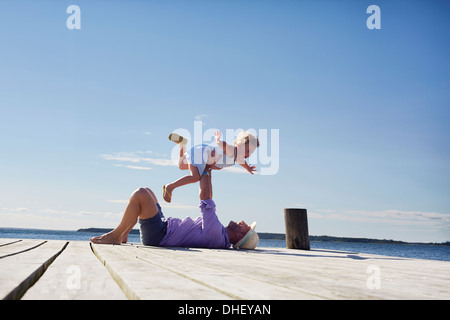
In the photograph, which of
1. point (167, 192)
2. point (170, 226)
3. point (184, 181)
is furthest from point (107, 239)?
point (184, 181)

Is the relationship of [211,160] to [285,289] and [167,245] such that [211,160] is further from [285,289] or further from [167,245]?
[285,289]

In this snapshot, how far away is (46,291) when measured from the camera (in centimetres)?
128

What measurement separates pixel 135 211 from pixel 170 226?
52 centimetres

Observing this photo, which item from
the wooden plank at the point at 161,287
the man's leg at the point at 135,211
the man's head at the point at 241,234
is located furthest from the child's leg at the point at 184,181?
the wooden plank at the point at 161,287

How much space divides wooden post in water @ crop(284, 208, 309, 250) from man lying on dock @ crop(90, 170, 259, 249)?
1.50 metres

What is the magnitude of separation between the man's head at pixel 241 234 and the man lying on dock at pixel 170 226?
193 mm

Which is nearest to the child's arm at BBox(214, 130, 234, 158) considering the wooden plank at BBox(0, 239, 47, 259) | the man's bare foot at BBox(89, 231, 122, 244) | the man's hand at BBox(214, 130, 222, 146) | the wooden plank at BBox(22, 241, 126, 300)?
the man's hand at BBox(214, 130, 222, 146)

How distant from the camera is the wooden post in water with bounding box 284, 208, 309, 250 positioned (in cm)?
638

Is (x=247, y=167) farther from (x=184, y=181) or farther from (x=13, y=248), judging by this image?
(x=13, y=248)

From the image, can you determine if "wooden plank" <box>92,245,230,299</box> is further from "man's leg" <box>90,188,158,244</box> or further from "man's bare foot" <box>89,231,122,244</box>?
"man's bare foot" <box>89,231,122,244</box>
